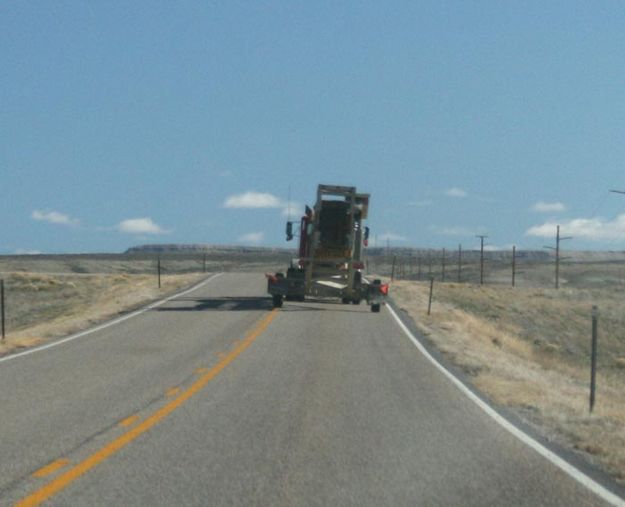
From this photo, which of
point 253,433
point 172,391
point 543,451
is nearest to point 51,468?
point 253,433

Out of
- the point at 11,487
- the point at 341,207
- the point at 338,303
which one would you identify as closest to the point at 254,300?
the point at 338,303

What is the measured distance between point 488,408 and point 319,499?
18.7ft

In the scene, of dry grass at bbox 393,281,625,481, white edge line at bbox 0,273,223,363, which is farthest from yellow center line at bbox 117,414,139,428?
white edge line at bbox 0,273,223,363

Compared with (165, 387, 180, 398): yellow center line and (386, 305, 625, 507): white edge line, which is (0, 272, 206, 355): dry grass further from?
(386, 305, 625, 507): white edge line

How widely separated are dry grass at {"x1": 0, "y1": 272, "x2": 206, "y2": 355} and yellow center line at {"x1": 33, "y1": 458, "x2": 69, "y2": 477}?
18856 mm

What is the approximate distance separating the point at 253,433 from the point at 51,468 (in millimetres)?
2479

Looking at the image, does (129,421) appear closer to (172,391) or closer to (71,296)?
(172,391)

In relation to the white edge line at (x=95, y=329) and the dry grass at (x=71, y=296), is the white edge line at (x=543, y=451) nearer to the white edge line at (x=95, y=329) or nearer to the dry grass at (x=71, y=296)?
the white edge line at (x=95, y=329)

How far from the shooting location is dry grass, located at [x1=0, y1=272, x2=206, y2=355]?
35.5 m

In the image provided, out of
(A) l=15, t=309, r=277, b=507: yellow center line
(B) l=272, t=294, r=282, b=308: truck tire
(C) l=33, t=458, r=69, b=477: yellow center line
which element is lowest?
(C) l=33, t=458, r=69, b=477: yellow center line

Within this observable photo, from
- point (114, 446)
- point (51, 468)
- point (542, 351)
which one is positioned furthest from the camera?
point (542, 351)

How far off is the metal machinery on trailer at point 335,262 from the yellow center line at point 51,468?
22810 millimetres

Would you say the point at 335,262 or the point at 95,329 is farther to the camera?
the point at 335,262

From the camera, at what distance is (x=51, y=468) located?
863 cm
